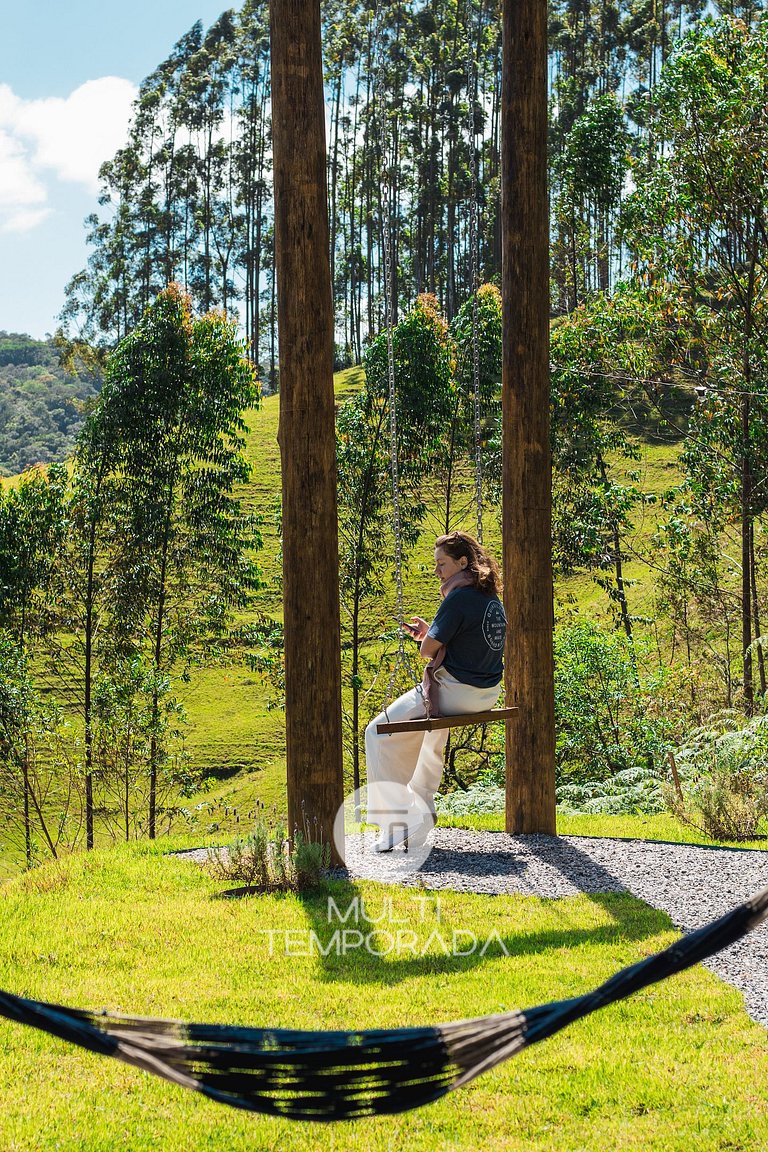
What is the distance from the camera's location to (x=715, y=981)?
14.5ft

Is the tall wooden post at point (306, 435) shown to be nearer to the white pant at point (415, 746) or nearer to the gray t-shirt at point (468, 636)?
the white pant at point (415, 746)

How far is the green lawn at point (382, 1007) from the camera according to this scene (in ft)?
10.3

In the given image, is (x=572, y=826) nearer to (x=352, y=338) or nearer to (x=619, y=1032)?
(x=619, y=1032)

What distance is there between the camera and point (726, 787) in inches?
299

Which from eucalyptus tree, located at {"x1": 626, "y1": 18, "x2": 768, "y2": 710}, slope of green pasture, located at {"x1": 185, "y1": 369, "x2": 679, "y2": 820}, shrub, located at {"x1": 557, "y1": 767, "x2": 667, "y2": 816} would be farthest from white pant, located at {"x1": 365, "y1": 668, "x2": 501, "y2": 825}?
slope of green pasture, located at {"x1": 185, "y1": 369, "x2": 679, "y2": 820}

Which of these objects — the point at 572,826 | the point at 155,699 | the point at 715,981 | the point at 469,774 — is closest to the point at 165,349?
the point at 155,699

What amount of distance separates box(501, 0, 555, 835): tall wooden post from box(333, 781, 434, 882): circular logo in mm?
759

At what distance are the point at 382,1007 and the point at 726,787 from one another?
426 centimetres

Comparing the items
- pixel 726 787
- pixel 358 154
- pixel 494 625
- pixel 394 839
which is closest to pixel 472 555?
pixel 494 625

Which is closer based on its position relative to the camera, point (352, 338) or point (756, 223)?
point (756, 223)

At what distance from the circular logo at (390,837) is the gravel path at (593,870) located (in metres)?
0.02

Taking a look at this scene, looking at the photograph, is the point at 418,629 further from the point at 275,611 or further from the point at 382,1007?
the point at 275,611

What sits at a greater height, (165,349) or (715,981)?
(165,349)

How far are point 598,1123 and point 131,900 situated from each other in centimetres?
330
